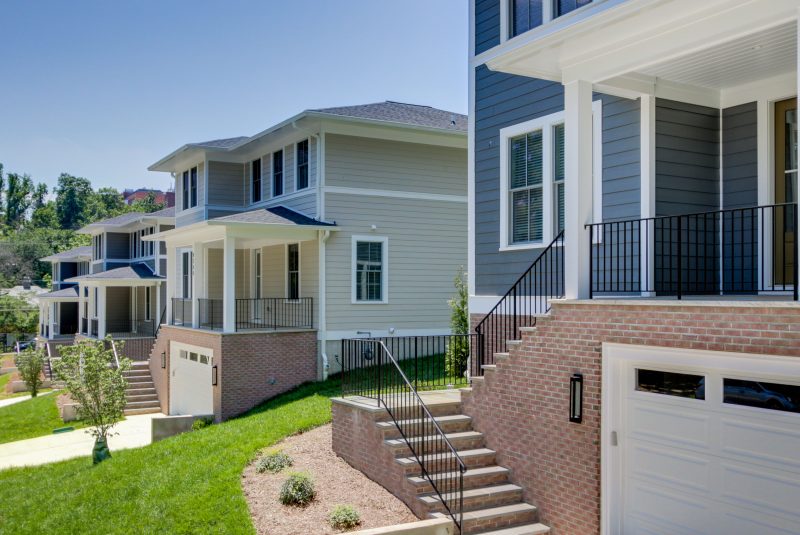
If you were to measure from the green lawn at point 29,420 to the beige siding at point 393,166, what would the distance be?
436 inches

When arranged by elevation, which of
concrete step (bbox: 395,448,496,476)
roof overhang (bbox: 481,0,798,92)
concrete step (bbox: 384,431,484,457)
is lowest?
concrete step (bbox: 395,448,496,476)

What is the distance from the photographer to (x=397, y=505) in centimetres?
934

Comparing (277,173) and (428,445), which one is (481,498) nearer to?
(428,445)

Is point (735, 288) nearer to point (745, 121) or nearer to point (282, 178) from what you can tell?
point (745, 121)

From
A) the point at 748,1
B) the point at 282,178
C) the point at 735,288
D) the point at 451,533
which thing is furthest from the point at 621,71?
the point at 282,178

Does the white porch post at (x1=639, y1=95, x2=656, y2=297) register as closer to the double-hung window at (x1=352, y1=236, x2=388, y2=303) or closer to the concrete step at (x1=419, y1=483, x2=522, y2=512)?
the concrete step at (x1=419, y1=483, x2=522, y2=512)

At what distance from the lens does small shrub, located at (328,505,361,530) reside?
8.69 m

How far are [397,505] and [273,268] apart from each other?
13.2 m

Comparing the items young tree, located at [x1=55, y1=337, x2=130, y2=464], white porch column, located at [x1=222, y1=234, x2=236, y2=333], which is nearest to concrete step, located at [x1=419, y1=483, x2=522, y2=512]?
young tree, located at [x1=55, y1=337, x2=130, y2=464]

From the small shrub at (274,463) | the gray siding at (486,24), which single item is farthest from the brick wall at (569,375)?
the gray siding at (486,24)

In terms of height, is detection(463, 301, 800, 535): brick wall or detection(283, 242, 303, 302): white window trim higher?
detection(283, 242, 303, 302): white window trim

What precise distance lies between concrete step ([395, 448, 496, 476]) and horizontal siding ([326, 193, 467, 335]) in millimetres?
9524

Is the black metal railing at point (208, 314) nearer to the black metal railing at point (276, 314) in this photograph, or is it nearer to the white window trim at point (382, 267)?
the black metal railing at point (276, 314)

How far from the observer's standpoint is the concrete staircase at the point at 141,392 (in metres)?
23.0
